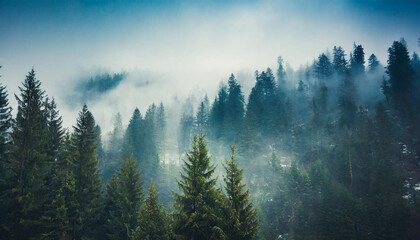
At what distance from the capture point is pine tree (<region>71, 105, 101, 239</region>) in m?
21.0

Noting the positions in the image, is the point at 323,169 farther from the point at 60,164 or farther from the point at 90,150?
the point at 60,164

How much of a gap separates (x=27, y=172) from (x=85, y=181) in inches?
214

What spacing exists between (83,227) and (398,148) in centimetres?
Answer: 5476

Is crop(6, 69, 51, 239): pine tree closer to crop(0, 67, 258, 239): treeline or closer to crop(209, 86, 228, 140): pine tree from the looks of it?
crop(0, 67, 258, 239): treeline

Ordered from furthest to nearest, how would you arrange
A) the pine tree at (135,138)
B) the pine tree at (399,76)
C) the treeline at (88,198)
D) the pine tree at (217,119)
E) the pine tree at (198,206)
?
1. the pine tree at (217,119)
2. the pine tree at (135,138)
3. the pine tree at (399,76)
4. the treeline at (88,198)
5. the pine tree at (198,206)

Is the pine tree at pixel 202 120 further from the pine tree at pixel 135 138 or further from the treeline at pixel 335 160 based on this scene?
the pine tree at pixel 135 138

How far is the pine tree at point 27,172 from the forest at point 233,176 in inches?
4.2

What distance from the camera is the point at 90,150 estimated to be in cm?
2392

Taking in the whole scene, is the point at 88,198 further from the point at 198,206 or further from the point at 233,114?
the point at 233,114

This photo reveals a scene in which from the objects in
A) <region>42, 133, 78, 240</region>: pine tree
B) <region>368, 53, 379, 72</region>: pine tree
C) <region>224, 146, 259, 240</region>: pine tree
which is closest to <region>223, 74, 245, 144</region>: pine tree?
<region>224, 146, 259, 240</region>: pine tree

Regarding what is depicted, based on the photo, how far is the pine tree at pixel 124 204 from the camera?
22094 millimetres

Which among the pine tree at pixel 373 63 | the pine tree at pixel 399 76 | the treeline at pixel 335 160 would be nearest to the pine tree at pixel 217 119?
the treeline at pixel 335 160

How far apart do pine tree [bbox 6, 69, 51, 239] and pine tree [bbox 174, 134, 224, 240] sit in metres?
16.0

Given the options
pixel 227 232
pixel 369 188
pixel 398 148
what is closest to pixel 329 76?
pixel 398 148
